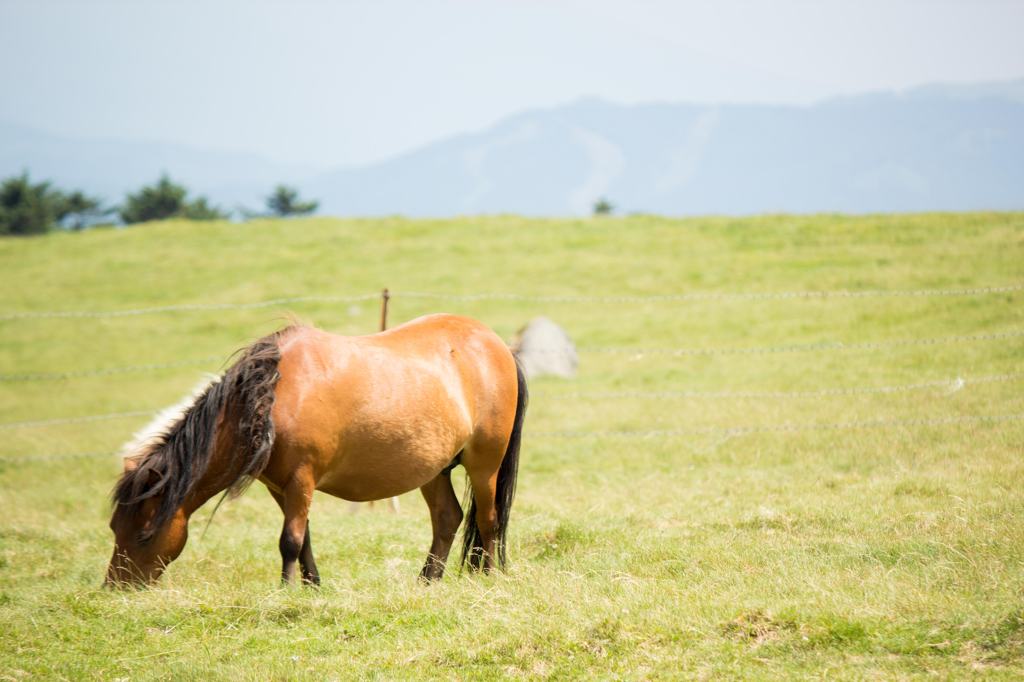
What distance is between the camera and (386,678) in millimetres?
4402

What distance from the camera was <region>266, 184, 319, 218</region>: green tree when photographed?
2196 inches

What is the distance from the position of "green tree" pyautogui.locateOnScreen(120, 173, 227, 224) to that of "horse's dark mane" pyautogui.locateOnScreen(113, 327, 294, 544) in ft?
154

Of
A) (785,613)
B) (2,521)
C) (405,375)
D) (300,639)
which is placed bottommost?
(2,521)

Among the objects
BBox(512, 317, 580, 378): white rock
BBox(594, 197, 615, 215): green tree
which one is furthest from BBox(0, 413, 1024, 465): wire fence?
BBox(594, 197, 615, 215): green tree

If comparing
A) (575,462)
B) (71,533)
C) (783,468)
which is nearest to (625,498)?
(783,468)

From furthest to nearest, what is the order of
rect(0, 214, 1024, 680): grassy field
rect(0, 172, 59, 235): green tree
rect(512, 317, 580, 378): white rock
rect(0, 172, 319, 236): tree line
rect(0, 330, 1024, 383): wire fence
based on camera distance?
1. rect(0, 172, 319, 236): tree line
2. rect(0, 172, 59, 235): green tree
3. rect(512, 317, 580, 378): white rock
4. rect(0, 330, 1024, 383): wire fence
5. rect(0, 214, 1024, 680): grassy field

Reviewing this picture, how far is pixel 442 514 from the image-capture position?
6613 mm

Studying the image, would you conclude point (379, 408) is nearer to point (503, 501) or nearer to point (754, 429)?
point (503, 501)

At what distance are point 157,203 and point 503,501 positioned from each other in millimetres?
47677

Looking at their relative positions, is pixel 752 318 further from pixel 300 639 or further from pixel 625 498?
pixel 300 639

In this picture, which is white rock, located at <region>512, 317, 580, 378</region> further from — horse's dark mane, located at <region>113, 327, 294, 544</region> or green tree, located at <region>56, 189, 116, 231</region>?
green tree, located at <region>56, 189, 116, 231</region>

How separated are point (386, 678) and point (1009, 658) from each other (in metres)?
3.02

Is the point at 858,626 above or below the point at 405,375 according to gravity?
below

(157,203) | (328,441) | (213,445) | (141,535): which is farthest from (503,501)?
(157,203)
